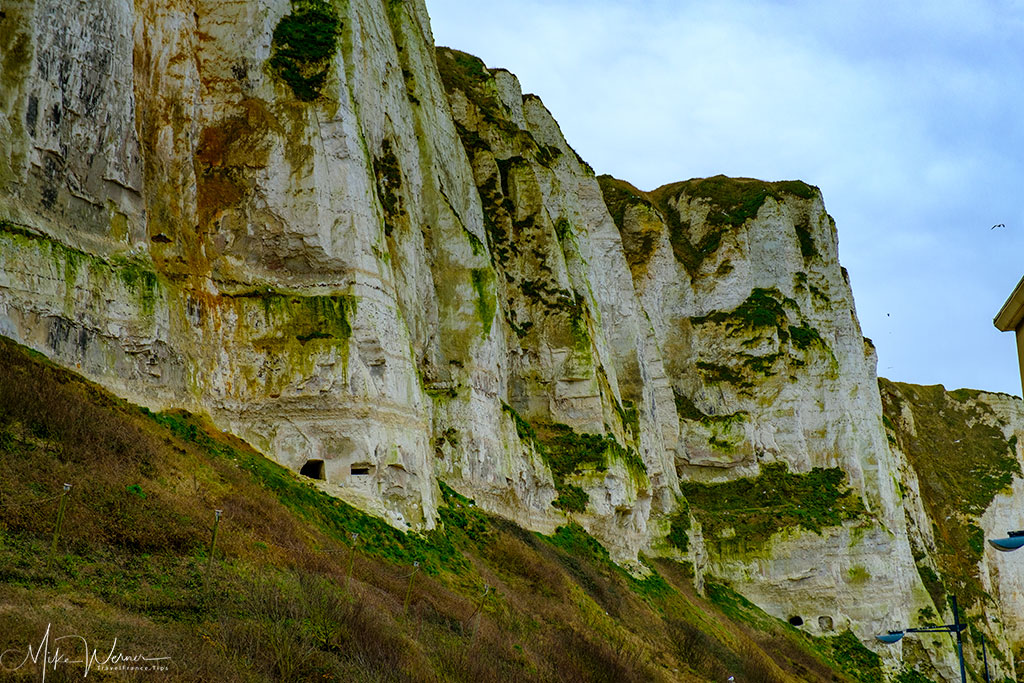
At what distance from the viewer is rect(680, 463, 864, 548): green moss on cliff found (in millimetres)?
54312

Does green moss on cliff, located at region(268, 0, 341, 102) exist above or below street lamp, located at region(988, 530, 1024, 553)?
above

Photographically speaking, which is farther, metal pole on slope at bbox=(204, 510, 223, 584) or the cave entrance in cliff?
the cave entrance in cliff

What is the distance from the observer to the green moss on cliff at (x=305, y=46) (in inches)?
1155

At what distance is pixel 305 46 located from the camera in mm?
29844

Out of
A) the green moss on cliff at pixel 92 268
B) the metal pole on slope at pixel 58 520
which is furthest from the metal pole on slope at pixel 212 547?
the green moss on cliff at pixel 92 268

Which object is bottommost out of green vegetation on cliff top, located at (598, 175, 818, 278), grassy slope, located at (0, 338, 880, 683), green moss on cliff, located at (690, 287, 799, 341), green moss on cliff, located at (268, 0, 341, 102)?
grassy slope, located at (0, 338, 880, 683)

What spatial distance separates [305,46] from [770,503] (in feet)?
117

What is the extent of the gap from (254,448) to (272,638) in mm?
11211

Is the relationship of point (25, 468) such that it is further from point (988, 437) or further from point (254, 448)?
point (988, 437)

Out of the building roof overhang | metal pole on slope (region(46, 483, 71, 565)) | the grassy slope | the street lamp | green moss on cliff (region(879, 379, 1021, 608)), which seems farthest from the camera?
green moss on cliff (region(879, 379, 1021, 608))

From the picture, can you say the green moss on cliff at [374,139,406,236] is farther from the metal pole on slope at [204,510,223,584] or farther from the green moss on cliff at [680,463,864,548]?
the green moss on cliff at [680,463,864,548]

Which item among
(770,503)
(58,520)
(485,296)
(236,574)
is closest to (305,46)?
(485,296)

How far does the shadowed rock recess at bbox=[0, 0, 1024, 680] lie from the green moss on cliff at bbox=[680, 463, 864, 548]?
163mm

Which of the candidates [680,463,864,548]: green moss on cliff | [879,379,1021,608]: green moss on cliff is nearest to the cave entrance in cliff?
[680,463,864,548]: green moss on cliff
